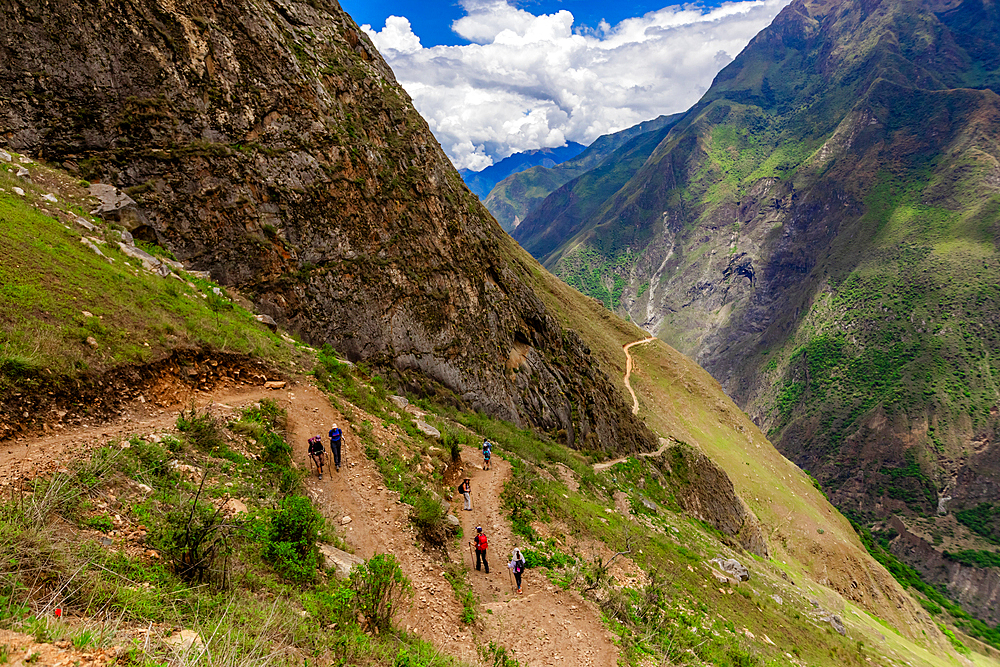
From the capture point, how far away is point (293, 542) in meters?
7.17

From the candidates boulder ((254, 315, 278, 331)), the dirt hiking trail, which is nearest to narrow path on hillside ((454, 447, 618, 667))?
the dirt hiking trail

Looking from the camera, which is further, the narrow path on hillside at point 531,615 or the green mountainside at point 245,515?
the narrow path on hillside at point 531,615

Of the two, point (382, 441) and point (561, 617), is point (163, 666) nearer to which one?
point (561, 617)

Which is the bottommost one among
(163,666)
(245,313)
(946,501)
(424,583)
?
(946,501)

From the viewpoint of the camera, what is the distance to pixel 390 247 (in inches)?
979

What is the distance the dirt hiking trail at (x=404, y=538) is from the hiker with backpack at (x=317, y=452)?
255mm

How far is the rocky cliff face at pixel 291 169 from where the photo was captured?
17562 mm

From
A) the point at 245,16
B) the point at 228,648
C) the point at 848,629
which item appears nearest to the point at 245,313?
the point at 228,648

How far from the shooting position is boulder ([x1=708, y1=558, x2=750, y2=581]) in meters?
20.3

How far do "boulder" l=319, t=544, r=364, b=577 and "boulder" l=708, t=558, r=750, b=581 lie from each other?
18574mm

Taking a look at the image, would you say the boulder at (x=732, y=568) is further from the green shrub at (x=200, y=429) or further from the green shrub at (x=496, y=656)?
the green shrub at (x=200, y=429)

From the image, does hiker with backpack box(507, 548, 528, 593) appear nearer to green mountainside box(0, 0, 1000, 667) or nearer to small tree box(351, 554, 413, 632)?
green mountainside box(0, 0, 1000, 667)

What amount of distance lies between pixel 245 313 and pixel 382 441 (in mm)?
7739

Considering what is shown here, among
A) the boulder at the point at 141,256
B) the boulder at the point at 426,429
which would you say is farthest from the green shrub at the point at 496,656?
the boulder at the point at 141,256
